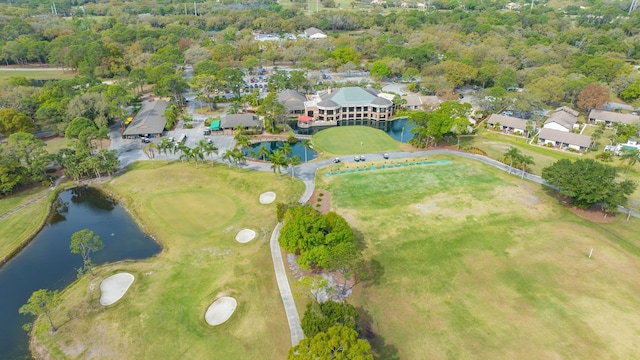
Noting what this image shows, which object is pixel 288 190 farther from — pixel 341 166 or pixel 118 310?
pixel 118 310

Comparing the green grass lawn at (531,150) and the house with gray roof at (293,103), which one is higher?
the house with gray roof at (293,103)

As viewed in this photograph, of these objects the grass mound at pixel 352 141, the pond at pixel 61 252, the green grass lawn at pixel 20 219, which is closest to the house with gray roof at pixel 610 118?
the grass mound at pixel 352 141

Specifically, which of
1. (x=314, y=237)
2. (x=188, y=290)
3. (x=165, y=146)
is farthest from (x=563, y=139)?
(x=165, y=146)

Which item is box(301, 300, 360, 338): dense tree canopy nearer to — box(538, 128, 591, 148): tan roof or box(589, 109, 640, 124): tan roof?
box(538, 128, 591, 148): tan roof

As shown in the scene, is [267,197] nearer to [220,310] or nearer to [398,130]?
[220,310]

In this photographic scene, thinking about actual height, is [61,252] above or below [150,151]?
below

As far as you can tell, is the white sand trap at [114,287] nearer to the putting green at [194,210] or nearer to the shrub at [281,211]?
the putting green at [194,210]
